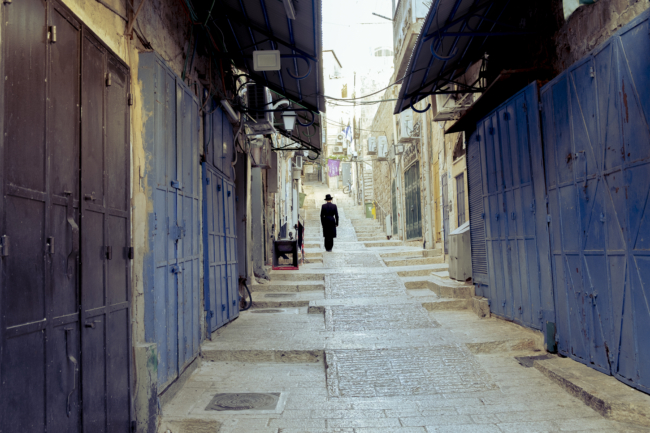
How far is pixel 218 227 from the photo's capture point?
6578 mm

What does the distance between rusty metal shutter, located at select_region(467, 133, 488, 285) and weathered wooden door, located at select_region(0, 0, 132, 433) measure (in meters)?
5.57

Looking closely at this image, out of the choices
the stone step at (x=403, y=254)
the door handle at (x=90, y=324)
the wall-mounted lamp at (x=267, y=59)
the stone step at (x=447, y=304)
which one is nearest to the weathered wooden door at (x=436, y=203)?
the stone step at (x=403, y=254)

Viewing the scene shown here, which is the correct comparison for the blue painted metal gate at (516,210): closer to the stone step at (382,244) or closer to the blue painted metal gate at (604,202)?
the blue painted metal gate at (604,202)

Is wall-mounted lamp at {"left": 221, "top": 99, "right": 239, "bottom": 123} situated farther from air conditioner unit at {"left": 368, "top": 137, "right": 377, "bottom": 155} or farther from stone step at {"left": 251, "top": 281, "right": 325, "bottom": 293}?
air conditioner unit at {"left": 368, "top": 137, "right": 377, "bottom": 155}

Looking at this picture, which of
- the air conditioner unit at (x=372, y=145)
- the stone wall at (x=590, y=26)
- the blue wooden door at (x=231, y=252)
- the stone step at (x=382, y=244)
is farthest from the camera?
the air conditioner unit at (x=372, y=145)

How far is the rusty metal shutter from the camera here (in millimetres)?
7324

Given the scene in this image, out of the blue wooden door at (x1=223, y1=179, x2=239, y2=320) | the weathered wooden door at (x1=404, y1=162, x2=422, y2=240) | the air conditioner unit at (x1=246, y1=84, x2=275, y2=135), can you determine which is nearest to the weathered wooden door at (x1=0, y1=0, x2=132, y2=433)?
the blue wooden door at (x1=223, y1=179, x2=239, y2=320)

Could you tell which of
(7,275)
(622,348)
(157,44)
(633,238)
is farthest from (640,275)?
(157,44)

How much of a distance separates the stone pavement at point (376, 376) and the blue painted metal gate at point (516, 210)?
0.42 meters

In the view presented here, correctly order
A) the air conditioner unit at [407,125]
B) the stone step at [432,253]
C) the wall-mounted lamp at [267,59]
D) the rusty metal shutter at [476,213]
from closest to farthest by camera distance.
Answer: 1. the wall-mounted lamp at [267,59]
2. the rusty metal shutter at [476,213]
3. the stone step at [432,253]
4. the air conditioner unit at [407,125]

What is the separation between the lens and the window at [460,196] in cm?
1056

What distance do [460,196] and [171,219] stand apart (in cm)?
787

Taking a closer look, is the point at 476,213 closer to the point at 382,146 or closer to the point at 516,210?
the point at 516,210

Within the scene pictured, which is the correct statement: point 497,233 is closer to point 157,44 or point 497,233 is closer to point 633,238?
point 633,238
